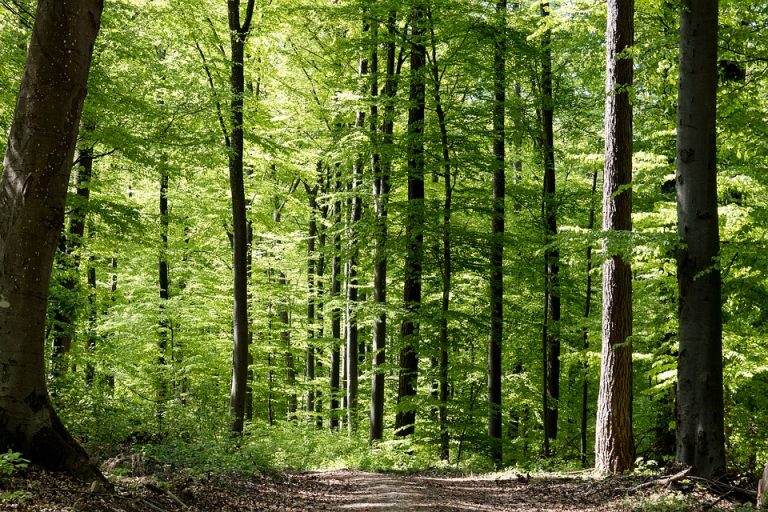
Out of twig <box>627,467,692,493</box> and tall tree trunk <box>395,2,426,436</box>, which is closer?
twig <box>627,467,692,493</box>

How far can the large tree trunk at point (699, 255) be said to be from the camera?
6773 millimetres

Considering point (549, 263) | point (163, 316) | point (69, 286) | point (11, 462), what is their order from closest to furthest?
point (11, 462)
point (69, 286)
point (549, 263)
point (163, 316)

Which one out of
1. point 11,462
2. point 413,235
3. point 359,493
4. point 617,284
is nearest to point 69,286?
point 413,235

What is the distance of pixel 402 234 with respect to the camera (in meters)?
15.2

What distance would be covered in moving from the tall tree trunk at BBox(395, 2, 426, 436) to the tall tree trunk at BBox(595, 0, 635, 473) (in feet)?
16.5

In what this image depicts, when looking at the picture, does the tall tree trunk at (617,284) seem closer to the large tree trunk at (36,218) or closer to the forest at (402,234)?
the forest at (402,234)

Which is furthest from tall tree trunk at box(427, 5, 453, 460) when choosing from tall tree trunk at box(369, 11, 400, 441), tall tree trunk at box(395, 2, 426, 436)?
tall tree trunk at box(369, 11, 400, 441)

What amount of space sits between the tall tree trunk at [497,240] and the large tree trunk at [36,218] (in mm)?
9806

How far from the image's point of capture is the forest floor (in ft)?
16.1

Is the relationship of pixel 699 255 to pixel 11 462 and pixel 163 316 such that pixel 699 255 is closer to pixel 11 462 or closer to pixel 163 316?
pixel 11 462

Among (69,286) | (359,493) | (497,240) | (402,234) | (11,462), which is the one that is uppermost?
(402,234)

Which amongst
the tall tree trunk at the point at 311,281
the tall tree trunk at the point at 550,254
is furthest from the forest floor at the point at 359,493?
the tall tree trunk at the point at 311,281

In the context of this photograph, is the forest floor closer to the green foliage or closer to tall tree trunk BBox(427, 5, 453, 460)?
the green foliage

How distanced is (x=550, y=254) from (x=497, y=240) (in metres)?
2.21
